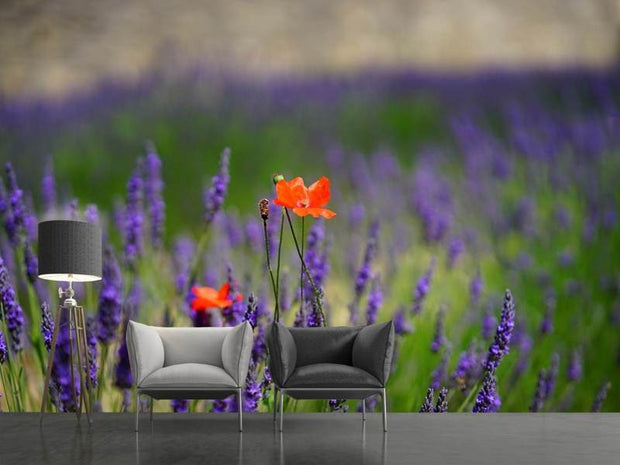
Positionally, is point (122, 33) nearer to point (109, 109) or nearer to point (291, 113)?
point (109, 109)

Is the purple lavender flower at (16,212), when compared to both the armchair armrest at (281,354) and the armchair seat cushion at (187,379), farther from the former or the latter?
the armchair armrest at (281,354)

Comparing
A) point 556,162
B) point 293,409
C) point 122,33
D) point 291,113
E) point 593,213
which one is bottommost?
point 293,409

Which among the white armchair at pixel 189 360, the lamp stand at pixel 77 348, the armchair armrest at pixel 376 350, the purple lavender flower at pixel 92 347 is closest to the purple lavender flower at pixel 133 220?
the purple lavender flower at pixel 92 347

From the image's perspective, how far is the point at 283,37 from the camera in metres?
4.41

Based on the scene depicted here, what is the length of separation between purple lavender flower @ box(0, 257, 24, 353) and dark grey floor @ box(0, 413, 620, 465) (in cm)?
35

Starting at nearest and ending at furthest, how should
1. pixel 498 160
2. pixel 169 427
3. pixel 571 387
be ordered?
1. pixel 169 427
2. pixel 571 387
3. pixel 498 160

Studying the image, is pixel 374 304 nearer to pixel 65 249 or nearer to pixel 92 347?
pixel 92 347

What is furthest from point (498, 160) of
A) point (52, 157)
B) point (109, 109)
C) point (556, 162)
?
point (52, 157)

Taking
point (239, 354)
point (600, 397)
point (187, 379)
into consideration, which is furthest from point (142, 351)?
point (600, 397)

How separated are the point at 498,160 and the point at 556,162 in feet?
1.01

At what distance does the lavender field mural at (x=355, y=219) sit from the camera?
393 centimetres

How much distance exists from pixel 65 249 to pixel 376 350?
1400 millimetres

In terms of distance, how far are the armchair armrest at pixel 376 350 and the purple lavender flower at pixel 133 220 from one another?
4.13 feet

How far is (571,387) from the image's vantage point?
13.3 feet
